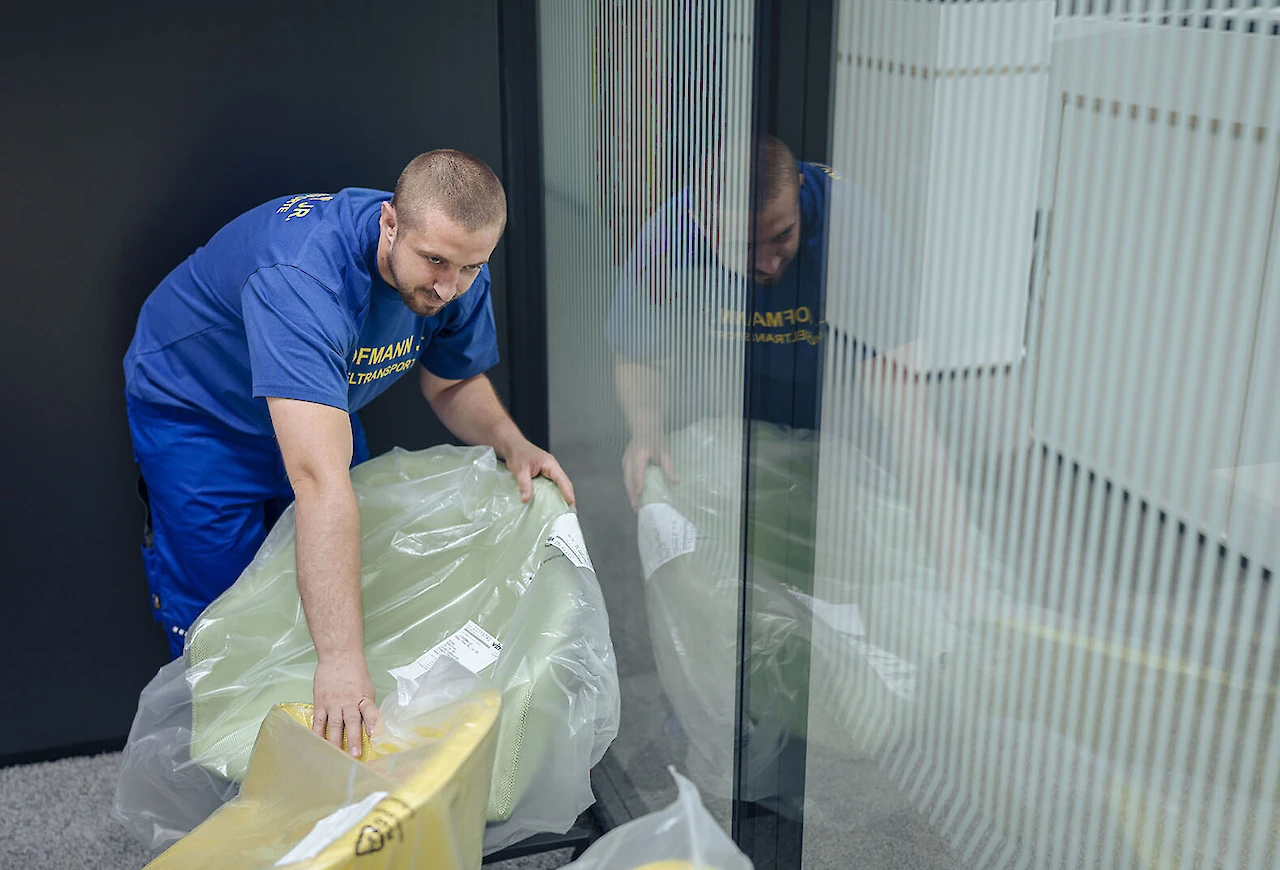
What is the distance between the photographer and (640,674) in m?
1.98

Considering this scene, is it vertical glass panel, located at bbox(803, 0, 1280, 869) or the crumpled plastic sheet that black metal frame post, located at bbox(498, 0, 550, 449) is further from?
vertical glass panel, located at bbox(803, 0, 1280, 869)

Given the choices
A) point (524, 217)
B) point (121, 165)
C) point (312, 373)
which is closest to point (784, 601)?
point (312, 373)

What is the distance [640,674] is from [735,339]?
701mm

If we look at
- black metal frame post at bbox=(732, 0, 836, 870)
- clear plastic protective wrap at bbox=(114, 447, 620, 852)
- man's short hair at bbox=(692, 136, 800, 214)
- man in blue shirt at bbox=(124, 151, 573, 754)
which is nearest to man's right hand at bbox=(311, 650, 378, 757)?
man in blue shirt at bbox=(124, 151, 573, 754)

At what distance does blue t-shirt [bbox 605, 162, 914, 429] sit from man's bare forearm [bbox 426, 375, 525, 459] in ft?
1.07

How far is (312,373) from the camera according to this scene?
163cm

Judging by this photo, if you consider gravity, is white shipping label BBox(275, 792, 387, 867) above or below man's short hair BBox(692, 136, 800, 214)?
below

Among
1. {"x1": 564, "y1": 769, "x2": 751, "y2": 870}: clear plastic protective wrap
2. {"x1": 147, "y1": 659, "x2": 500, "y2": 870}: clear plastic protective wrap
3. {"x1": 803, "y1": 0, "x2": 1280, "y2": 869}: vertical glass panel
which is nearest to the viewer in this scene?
{"x1": 803, "y1": 0, "x2": 1280, "y2": 869}: vertical glass panel

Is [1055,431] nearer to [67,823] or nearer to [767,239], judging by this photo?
[767,239]

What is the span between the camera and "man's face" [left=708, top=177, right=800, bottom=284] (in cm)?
131

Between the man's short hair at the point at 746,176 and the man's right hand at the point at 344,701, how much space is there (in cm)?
73

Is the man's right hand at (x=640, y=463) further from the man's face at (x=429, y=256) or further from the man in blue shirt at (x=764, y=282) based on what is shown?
the man's face at (x=429, y=256)

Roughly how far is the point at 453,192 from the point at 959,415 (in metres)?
0.82

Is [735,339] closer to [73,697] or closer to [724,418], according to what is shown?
[724,418]
